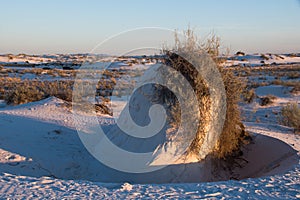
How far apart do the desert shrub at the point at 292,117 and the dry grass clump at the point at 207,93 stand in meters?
4.91

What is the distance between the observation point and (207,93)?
8117mm

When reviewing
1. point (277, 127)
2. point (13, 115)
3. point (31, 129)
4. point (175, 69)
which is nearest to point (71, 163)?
point (31, 129)

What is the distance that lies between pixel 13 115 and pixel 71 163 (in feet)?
12.9

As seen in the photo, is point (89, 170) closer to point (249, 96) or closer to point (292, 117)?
point (292, 117)

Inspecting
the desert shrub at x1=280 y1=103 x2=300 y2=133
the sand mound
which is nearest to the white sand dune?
the sand mound

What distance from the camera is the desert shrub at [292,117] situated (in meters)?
13.5

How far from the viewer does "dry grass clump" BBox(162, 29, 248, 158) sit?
26.4 feet

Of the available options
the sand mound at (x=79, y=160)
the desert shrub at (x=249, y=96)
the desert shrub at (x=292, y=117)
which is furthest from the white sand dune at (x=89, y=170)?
the desert shrub at (x=249, y=96)

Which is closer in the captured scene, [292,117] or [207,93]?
[207,93]

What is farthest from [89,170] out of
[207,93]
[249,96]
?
[249,96]

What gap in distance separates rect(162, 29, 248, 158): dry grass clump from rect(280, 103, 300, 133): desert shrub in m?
4.91

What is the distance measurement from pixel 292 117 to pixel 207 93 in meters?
7.31

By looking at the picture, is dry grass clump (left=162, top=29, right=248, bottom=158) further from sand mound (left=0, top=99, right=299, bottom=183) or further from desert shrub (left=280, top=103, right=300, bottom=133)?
desert shrub (left=280, top=103, right=300, bottom=133)

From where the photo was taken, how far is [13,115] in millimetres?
11898
